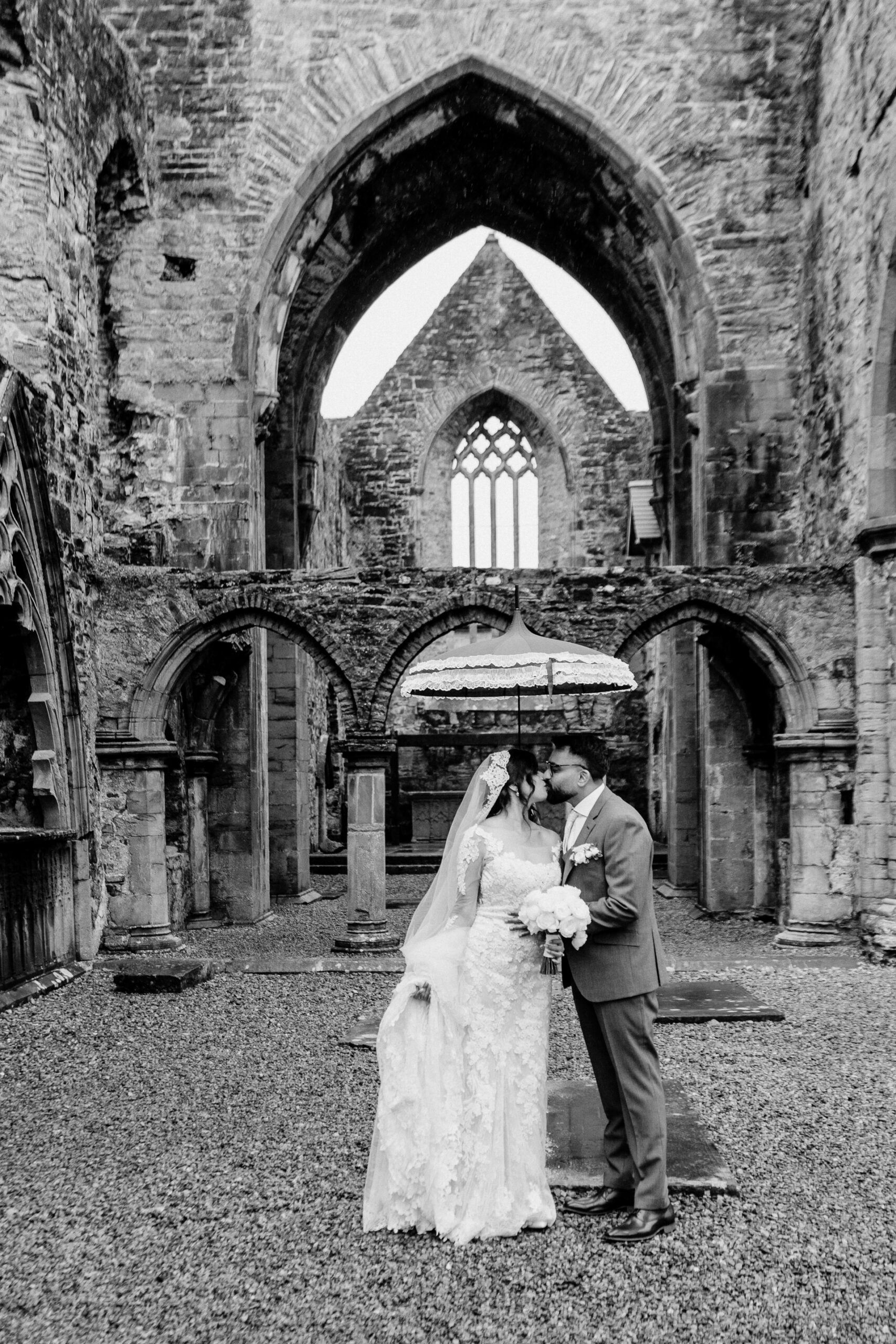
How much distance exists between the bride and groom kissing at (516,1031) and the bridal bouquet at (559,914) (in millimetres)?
57

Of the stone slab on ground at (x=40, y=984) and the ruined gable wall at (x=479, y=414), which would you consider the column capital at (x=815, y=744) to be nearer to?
the stone slab on ground at (x=40, y=984)

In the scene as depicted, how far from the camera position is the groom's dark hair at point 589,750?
4.17 m

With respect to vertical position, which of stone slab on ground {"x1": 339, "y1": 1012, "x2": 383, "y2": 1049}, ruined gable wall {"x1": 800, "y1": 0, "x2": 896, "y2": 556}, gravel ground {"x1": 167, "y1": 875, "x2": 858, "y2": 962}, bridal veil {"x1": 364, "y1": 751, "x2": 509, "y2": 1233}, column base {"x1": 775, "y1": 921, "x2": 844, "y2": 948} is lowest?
gravel ground {"x1": 167, "y1": 875, "x2": 858, "y2": 962}

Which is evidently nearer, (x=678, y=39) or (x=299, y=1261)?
(x=299, y=1261)

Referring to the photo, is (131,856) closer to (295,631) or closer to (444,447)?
(295,631)

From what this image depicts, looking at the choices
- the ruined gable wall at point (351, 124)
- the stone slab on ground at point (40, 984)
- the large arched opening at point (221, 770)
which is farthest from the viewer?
the ruined gable wall at point (351, 124)

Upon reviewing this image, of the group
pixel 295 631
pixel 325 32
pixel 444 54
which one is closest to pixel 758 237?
pixel 444 54

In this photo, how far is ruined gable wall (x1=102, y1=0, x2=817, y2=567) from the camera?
11.9 m

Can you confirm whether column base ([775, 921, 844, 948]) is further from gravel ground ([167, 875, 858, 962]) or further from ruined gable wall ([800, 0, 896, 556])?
ruined gable wall ([800, 0, 896, 556])

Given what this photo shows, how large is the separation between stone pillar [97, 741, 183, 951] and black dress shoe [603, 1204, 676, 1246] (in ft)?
22.9

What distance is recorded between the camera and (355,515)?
2166cm

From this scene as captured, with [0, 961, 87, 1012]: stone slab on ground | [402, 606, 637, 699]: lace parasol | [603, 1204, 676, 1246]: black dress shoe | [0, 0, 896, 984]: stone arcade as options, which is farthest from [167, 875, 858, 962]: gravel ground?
[603, 1204, 676, 1246]: black dress shoe

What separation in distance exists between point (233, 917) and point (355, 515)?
34.8ft

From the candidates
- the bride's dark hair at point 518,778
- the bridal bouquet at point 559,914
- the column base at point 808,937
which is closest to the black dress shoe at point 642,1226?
the bridal bouquet at point 559,914
